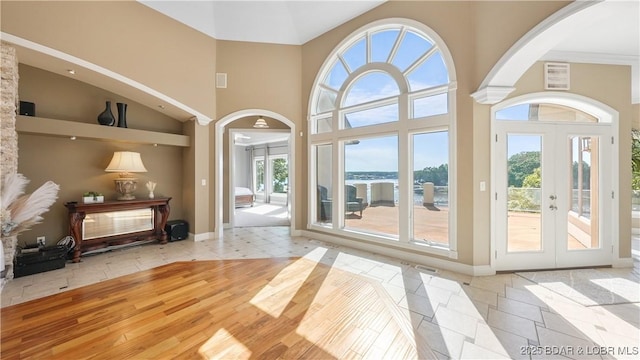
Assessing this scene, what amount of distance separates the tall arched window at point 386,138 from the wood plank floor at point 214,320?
1533 mm

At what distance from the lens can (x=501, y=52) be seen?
2.96m

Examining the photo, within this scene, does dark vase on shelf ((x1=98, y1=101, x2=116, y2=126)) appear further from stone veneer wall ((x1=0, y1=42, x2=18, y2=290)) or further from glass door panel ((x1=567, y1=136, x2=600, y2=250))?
glass door panel ((x1=567, y1=136, x2=600, y2=250))

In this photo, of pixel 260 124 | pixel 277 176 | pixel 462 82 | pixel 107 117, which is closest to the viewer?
pixel 462 82

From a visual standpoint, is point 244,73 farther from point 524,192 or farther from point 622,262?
point 622,262

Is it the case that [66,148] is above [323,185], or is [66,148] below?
above

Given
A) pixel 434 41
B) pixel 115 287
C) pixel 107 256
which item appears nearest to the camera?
pixel 115 287

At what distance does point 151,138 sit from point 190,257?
7.73ft

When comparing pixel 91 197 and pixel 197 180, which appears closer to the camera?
pixel 91 197

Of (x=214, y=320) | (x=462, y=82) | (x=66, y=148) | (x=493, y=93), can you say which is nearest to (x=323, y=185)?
(x=462, y=82)

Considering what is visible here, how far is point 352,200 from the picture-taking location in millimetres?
4973

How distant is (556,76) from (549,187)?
1604 mm

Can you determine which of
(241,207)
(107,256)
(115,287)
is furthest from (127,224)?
(241,207)

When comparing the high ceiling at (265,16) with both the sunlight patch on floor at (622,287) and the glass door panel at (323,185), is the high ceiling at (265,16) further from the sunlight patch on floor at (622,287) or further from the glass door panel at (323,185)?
the sunlight patch on floor at (622,287)

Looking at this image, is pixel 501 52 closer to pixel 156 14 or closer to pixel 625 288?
pixel 625 288
